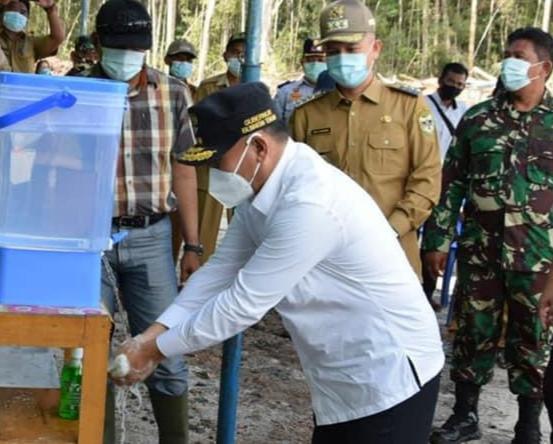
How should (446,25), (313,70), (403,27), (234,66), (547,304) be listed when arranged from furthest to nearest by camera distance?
(403,27) → (446,25) → (234,66) → (313,70) → (547,304)

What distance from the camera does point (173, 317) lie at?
7.80ft

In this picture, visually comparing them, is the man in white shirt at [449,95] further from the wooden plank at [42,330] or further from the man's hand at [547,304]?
the wooden plank at [42,330]

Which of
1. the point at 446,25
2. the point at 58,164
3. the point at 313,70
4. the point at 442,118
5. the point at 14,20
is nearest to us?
the point at 58,164

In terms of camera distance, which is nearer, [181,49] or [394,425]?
[394,425]

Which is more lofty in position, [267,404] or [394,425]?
[394,425]

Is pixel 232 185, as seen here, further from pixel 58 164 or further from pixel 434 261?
pixel 434 261

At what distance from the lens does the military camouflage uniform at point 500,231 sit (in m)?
3.94

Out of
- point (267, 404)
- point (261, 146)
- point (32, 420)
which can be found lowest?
point (267, 404)

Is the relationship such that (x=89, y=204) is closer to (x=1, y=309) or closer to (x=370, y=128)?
(x=1, y=309)

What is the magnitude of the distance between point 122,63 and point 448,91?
438 centimetres

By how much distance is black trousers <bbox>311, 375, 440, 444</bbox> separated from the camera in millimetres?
2257

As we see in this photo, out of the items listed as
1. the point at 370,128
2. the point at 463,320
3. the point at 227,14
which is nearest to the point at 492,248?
the point at 463,320

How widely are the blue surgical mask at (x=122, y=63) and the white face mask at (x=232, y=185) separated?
0.98 meters

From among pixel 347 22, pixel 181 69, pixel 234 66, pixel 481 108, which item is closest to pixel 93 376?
pixel 347 22
